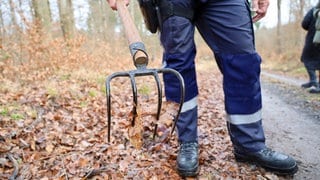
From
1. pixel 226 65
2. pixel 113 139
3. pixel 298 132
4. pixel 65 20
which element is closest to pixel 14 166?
pixel 113 139

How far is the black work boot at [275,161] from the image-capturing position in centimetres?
185

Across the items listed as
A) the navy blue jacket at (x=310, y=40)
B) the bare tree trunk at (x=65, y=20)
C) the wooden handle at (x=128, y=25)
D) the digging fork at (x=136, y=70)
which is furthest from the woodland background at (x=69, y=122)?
the navy blue jacket at (x=310, y=40)

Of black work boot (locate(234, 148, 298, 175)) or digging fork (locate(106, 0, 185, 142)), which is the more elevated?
digging fork (locate(106, 0, 185, 142))

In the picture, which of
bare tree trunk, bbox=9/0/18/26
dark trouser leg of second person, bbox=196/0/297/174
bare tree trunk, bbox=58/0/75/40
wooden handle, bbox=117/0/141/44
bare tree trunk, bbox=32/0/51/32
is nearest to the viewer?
wooden handle, bbox=117/0/141/44

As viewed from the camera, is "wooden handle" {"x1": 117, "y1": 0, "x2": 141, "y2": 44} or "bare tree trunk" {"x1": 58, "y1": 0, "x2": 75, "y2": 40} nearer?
"wooden handle" {"x1": 117, "y1": 0, "x2": 141, "y2": 44}

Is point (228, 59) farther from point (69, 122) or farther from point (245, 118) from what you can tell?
point (69, 122)

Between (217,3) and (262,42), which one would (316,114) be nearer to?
(217,3)

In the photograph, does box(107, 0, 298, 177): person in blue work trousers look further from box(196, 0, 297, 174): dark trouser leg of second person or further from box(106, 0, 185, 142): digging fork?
box(106, 0, 185, 142): digging fork

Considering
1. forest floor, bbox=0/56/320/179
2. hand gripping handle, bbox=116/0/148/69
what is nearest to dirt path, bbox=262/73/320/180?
forest floor, bbox=0/56/320/179

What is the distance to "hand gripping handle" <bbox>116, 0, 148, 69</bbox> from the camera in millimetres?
Answer: 1477

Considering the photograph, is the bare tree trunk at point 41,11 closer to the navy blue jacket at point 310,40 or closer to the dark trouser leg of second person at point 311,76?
the navy blue jacket at point 310,40

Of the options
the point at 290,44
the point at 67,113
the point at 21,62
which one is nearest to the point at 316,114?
the point at 67,113

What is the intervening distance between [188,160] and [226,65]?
0.65m

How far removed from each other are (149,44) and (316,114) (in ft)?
34.0
